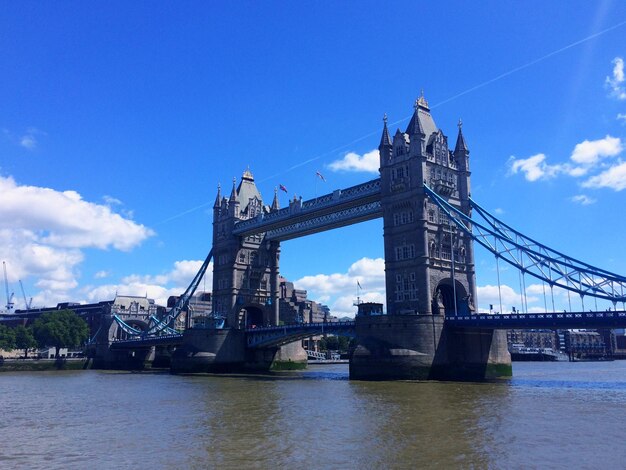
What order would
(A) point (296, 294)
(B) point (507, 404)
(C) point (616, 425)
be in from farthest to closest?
(A) point (296, 294)
(B) point (507, 404)
(C) point (616, 425)

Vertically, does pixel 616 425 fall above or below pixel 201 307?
below

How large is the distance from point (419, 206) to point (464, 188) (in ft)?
26.0

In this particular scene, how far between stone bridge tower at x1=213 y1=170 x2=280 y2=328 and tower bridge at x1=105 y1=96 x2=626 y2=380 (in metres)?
0.65

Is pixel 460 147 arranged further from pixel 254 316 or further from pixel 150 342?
pixel 150 342

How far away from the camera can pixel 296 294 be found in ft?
631

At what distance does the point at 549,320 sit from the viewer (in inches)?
2040

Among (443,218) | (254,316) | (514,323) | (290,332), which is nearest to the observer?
(514,323)

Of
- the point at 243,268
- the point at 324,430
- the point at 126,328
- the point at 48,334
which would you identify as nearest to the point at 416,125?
the point at 243,268

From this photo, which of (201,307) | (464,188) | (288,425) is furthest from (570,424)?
(201,307)

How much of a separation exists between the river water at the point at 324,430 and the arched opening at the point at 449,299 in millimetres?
18462

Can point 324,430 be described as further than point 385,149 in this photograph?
No

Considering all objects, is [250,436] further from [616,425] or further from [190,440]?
[616,425]

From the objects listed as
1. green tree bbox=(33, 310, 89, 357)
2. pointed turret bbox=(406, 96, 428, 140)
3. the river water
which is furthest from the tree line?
pointed turret bbox=(406, 96, 428, 140)

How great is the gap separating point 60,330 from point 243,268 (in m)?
47.2
